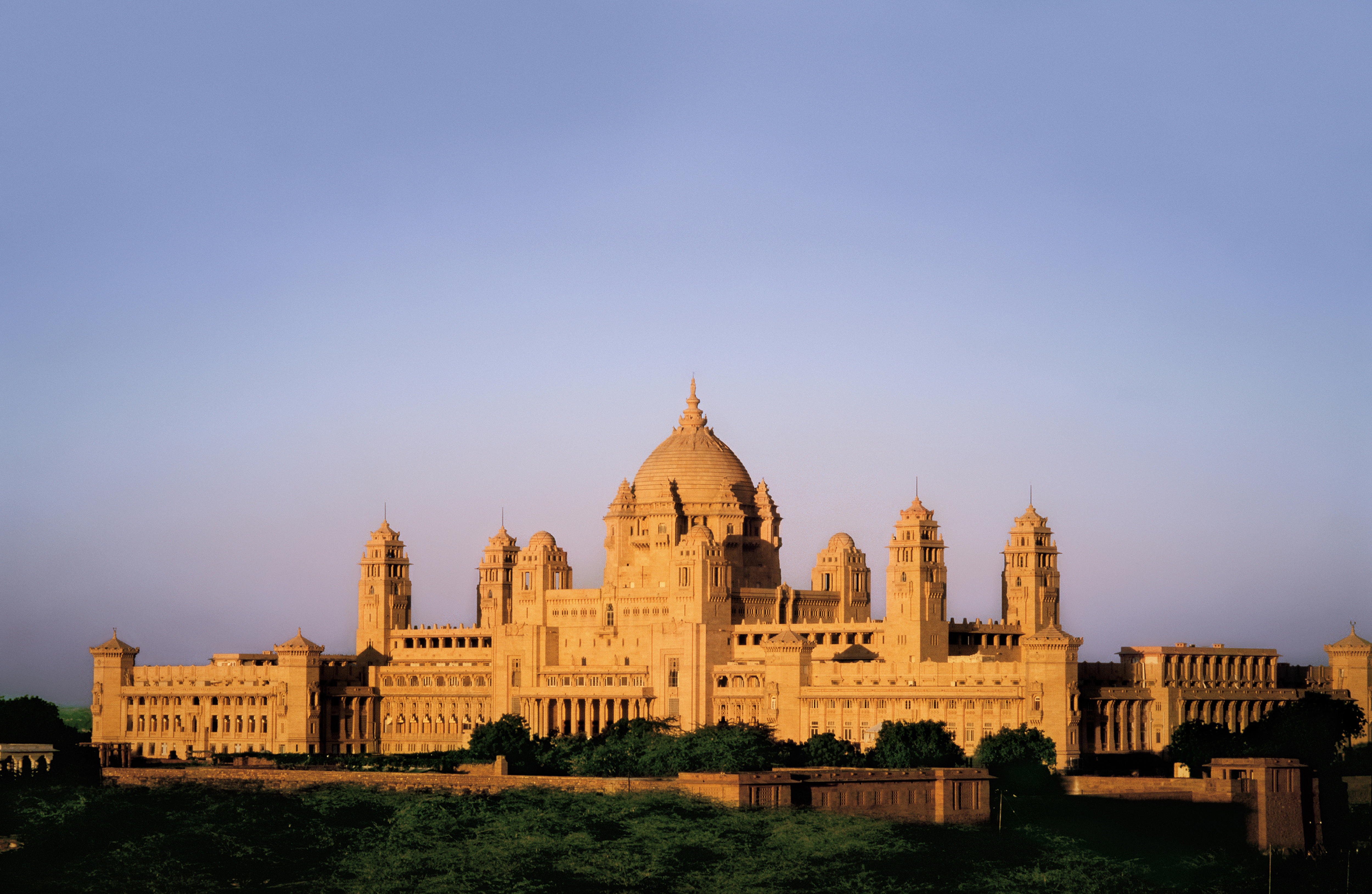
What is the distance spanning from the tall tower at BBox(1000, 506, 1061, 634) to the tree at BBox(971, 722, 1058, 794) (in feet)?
54.3

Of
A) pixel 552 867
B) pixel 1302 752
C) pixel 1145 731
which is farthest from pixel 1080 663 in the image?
pixel 552 867

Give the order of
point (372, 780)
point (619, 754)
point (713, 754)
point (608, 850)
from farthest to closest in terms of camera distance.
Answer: point (619, 754) → point (372, 780) → point (713, 754) → point (608, 850)

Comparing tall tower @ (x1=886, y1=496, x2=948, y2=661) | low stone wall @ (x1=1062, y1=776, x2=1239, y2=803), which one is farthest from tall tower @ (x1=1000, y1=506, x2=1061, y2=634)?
low stone wall @ (x1=1062, y1=776, x2=1239, y2=803)

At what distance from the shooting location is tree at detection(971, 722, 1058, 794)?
16900 centimetres

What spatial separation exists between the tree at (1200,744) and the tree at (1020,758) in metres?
8.41

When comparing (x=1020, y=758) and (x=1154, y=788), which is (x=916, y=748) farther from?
(x=1154, y=788)

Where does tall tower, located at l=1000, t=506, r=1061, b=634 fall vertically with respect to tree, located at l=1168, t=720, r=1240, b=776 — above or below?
above

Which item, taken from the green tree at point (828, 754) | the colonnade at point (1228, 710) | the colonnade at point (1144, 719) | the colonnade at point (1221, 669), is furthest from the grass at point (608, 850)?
the colonnade at point (1221, 669)

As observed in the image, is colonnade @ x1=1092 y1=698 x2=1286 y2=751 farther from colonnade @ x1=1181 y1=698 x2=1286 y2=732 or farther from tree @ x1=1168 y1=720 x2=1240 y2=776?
tree @ x1=1168 y1=720 x2=1240 y2=776

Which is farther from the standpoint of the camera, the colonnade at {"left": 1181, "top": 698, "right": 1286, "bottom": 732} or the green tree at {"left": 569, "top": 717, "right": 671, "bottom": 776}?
the colonnade at {"left": 1181, "top": 698, "right": 1286, "bottom": 732}

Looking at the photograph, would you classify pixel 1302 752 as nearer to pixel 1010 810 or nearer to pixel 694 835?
pixel 1010 810

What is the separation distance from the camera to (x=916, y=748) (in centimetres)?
17438

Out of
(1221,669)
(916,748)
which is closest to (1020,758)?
(916,748)

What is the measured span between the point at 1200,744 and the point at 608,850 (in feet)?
154
